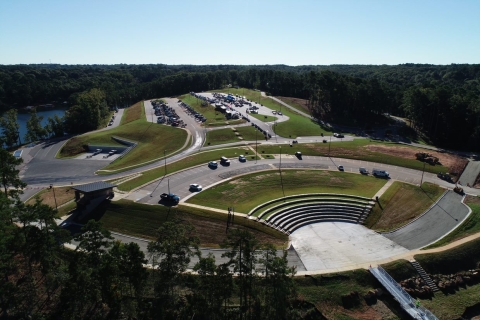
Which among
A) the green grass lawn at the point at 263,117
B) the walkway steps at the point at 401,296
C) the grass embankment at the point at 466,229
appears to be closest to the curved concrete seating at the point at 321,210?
the grass embankment at the point at 466,229

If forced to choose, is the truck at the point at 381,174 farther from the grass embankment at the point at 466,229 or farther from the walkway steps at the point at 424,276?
the walkway steps at the point at 424,276

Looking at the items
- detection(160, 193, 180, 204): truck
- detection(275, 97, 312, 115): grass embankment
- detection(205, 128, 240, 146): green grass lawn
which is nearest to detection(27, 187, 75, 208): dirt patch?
detection(160, 193, 180, 204): truck

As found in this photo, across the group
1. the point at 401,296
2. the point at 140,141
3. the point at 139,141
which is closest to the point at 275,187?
the point at 401,296

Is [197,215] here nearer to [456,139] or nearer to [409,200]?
[409,200]

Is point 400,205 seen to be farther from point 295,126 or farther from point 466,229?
point 295,126

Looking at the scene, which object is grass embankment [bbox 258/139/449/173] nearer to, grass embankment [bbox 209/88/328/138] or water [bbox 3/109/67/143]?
grass embankment [bbox 209/88/328/138]

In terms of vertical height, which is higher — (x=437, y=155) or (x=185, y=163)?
(x=185, y=163)

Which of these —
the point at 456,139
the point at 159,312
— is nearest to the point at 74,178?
the point at 159,312
